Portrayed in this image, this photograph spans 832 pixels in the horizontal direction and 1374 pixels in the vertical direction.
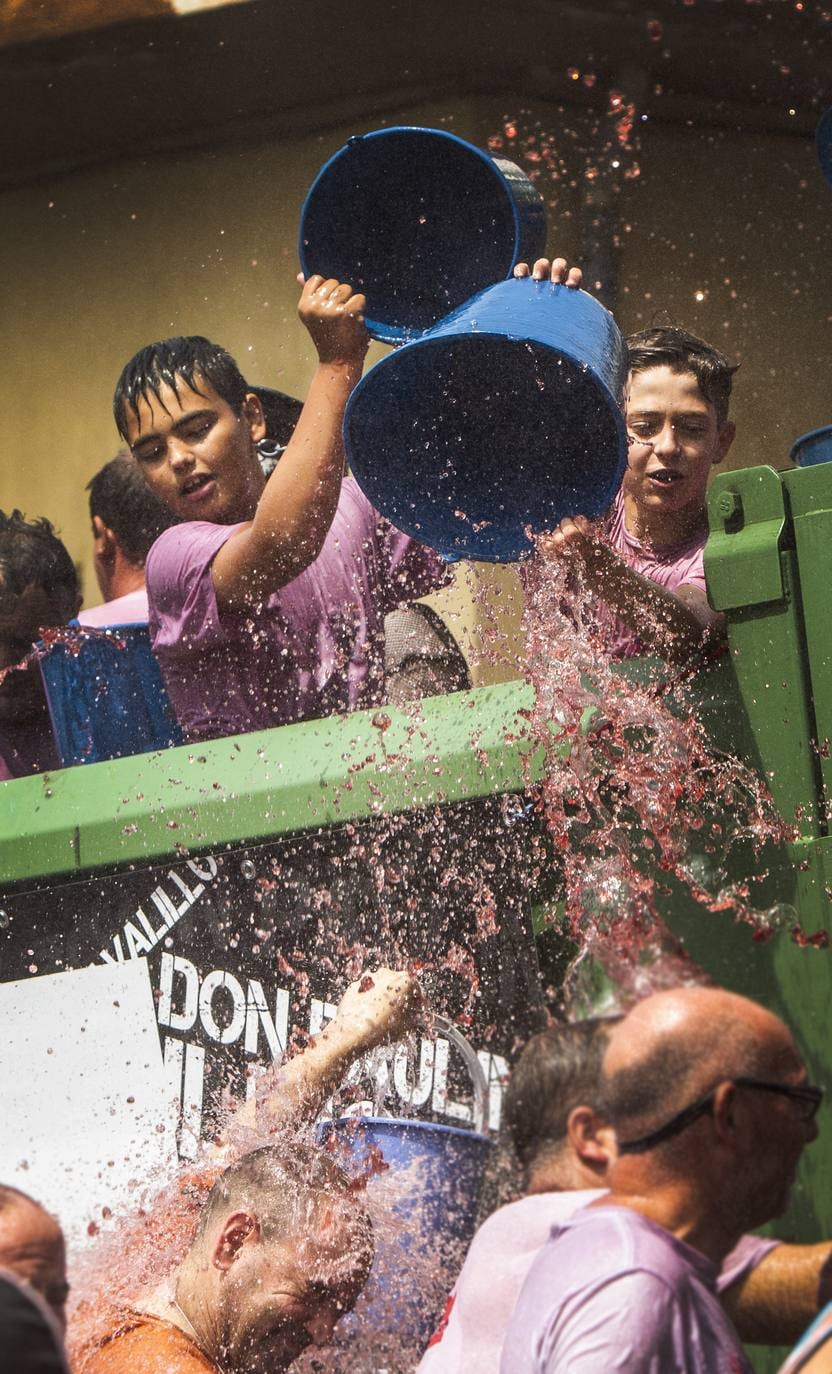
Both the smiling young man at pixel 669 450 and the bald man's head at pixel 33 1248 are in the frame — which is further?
the smiling young man at pixel 669 450

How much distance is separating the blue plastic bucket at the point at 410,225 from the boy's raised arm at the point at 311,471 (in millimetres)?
109

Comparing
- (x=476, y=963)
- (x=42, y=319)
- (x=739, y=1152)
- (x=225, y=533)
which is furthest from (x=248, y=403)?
(x=42, y=319)

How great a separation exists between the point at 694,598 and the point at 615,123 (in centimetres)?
327

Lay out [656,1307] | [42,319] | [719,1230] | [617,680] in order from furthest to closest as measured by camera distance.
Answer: [42,319], [617,680], [719,1230], [656,1307]

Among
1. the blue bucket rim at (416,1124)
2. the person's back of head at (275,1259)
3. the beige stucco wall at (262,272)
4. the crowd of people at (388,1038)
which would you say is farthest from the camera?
the beige stucco wall at (262,272)

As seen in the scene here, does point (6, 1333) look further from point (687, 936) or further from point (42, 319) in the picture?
point (42, 319)

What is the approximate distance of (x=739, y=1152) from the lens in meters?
1.66

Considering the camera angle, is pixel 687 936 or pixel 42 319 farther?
pixel 42 319

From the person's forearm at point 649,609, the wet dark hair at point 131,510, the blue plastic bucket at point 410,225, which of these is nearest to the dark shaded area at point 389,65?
the wet dark hair at point 131,510

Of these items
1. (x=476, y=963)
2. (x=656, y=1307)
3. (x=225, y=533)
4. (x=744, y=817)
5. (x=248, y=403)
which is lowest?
(x=656, y=1307)

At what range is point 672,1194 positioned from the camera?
1637 millimetres

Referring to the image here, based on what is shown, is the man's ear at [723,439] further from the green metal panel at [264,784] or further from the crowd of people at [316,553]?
the green metal panel at [264,784]

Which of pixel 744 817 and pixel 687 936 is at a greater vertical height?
pixel 744 817

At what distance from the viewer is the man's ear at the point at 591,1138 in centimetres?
170
